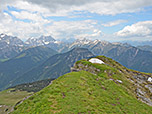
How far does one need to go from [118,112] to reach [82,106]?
378 inches

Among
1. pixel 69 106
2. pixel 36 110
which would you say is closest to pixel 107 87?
pixel 69 106

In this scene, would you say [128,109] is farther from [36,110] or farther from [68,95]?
[36,110]

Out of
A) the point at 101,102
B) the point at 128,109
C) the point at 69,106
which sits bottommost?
the point at 128,109

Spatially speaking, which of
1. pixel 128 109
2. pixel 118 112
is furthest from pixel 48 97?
pixel 128 109

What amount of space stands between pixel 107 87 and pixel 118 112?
52.9 ft

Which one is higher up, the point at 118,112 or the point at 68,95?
the point at 68,95

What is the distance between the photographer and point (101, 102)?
106 feet

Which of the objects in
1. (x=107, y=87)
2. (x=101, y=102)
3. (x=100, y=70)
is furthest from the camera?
(x=100, y=70)

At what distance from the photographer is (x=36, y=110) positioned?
26.5m

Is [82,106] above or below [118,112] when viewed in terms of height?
above

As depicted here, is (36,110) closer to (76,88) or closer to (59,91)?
(59,91)

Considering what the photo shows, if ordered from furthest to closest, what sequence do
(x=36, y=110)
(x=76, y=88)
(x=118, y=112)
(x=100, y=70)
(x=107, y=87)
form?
1. (x=100, y=70)
2. (x=107, y=87)
3. (x=76, y=88)
4. (x=118, y=112)
5. (x=36, y=110)

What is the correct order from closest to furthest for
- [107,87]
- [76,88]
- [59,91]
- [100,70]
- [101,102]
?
[101,102], [59,91], [76,88], [107,87], [100,70]

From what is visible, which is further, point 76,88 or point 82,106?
point 76,88
